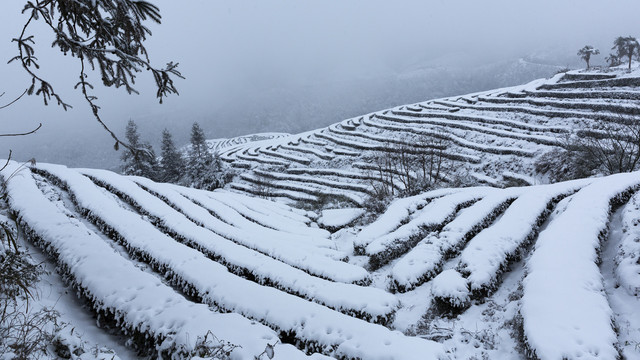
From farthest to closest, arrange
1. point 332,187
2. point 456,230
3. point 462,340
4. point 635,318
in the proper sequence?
point 332,187 → point 456,230 → point 462,340 → point 635,318

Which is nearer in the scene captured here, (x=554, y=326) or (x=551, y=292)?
(x=554, y=326)

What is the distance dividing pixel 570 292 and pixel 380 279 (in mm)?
4548

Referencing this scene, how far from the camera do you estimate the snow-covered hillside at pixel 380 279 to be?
5062 millimetres

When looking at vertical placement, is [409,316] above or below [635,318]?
below

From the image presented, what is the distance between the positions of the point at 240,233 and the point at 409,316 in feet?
23.5

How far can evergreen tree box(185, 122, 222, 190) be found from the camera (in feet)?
136

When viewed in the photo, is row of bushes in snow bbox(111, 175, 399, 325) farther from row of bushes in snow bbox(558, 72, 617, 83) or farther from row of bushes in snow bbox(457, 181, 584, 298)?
row of bushes in snow bbox(558, 72, 617, 83)

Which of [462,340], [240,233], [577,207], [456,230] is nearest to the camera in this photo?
[462,340]

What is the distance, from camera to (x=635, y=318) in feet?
17.8

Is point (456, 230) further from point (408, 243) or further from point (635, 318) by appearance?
point (635, 318)

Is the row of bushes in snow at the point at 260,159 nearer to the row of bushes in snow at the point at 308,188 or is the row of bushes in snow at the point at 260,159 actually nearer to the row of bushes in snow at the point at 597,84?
the row of bushes in snow at the point at 308,188

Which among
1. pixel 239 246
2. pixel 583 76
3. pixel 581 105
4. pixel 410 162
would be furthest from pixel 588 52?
pixel 239 246

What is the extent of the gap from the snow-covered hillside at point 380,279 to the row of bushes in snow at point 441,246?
1.8 inches

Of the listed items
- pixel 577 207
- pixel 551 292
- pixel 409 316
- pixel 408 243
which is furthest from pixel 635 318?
pixel 408 243
